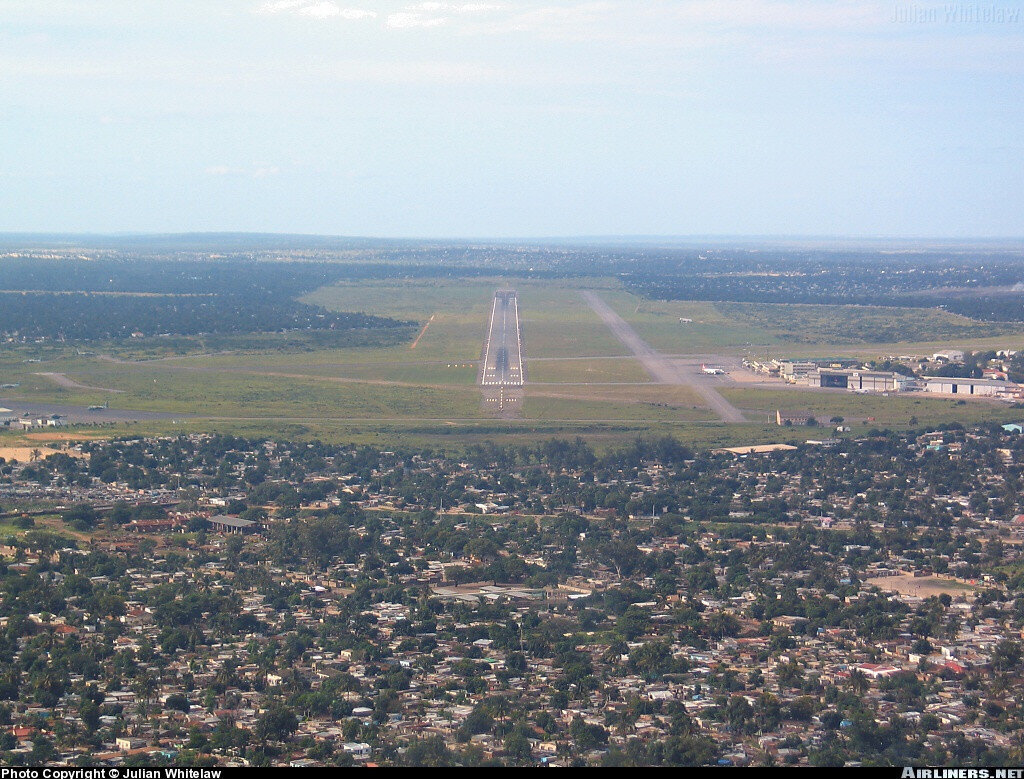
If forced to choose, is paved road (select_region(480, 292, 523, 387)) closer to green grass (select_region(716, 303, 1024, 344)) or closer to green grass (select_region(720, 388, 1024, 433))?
green grass (select_region(720, 388, 1024, 433))

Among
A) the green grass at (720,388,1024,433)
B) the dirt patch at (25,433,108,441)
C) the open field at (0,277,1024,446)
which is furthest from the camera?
the green grass at (720,388,1024,433)

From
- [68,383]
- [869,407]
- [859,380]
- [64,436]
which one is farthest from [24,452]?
[859,380]

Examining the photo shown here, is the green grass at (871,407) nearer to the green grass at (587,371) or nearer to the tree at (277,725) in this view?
the green grass at (587,371)

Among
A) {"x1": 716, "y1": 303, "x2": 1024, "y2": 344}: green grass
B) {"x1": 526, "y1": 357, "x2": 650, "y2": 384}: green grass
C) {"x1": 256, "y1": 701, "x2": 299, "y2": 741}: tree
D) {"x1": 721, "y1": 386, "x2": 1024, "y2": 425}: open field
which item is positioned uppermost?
{"x1": 716, "y1": 303, "x2": 1024, "y2": 344}: green grass

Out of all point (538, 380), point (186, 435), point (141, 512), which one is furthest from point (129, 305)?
point (141, 512)

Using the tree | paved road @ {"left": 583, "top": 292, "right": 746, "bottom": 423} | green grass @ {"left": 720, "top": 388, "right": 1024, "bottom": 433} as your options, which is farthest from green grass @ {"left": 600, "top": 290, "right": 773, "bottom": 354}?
the tree

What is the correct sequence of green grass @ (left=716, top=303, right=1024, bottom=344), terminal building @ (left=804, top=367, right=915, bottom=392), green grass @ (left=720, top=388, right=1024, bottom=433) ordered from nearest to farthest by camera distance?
1. green grass @ (left=720, top=388, right=1024, bottom=433)
2. terminal building @ (left=804, top=367, right=915, bottom=392)
3. green grass @ (left=716, top=303, right=1024, bottom=344)
